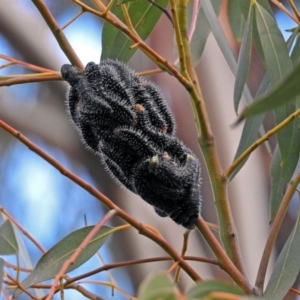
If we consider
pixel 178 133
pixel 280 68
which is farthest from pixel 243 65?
pixel 178 133

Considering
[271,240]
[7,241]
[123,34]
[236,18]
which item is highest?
[236,18]

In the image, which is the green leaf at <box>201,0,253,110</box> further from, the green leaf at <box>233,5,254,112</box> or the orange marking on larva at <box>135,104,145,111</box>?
the orange marking on larva at <box>135,104,145,111</box>

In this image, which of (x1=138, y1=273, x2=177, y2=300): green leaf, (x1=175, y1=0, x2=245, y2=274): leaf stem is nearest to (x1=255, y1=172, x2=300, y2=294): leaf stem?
(x1=175, y1=0, x2=245, y2=274): leaf stem

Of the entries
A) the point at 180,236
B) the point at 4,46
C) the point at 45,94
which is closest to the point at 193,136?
the point at 180,236

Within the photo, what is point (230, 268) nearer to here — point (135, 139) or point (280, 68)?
point (135, 139)

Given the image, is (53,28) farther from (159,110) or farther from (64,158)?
(64,158)

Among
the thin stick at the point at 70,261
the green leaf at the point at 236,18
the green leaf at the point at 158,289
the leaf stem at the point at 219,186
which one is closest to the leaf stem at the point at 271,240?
the leaf stem at the point at 219,186
